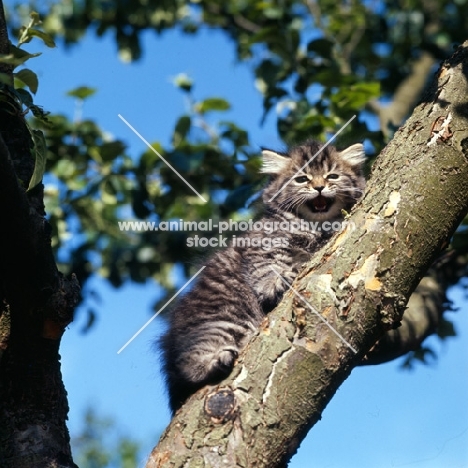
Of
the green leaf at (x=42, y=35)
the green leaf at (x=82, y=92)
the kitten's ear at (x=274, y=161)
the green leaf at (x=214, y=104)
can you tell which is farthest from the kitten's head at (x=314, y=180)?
the green leaf at (x=42, y=35)

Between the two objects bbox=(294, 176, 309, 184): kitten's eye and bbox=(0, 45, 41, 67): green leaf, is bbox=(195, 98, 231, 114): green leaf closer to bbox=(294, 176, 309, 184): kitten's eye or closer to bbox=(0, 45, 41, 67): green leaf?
bbox=(294, 176, 309, 184): kitten's eye

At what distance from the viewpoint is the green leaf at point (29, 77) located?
2.56 meters

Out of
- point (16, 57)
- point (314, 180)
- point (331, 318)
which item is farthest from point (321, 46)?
point (331, 318)

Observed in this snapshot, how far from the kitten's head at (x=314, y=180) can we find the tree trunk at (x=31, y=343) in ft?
5.98

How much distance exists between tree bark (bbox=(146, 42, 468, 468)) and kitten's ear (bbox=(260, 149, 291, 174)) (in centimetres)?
172

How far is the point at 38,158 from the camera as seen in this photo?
8.11 ft

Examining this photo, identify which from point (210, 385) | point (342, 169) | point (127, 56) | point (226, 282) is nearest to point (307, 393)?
point (210, 385)

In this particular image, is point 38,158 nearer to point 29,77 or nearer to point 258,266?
point 29,77

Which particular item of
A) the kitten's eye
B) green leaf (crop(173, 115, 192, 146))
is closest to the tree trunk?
the kitten's eye

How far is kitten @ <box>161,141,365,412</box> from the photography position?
3.05m

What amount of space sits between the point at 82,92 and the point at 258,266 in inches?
70.5

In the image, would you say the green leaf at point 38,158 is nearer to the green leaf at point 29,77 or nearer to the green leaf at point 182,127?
the green leaf at point 29,77

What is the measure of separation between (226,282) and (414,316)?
1033mm

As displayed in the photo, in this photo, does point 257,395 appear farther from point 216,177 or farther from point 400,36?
point 400,36
